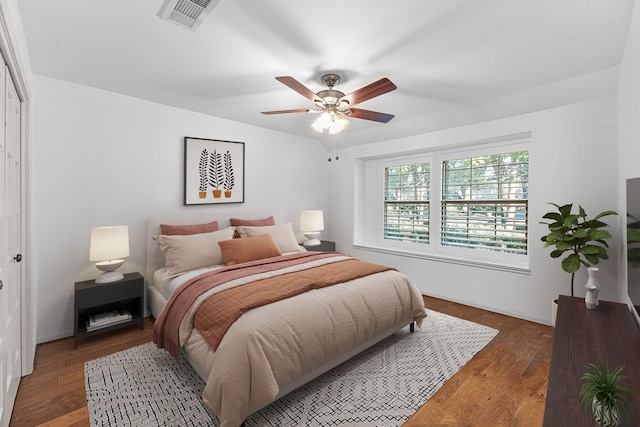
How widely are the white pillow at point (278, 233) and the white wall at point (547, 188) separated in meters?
1.90

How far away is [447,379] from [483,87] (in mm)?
2567

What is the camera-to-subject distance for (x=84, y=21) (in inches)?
79.1

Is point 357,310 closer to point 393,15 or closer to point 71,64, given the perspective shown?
point 393,15

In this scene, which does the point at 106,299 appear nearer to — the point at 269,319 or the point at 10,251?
the point at 10,251

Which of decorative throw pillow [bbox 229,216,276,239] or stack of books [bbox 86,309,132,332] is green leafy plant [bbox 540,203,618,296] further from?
stack of books [bbox 86,309,132,332]

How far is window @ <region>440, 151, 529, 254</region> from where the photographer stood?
11.7 ft

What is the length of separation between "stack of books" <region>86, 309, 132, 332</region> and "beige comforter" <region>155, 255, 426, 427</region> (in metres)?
1.23

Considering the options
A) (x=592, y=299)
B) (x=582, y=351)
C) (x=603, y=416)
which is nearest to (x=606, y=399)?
(x=603, y=416)

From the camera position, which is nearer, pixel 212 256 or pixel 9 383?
pixel 9 383

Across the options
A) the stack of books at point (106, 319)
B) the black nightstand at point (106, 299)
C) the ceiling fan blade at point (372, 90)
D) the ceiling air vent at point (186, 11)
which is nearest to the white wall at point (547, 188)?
the ceiling fan blade at point (372, 90)

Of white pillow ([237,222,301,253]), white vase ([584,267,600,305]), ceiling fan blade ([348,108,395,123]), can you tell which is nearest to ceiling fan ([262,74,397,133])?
ceiling fan blade ([348,108,395,123])

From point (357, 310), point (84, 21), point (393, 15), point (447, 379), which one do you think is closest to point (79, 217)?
point (84, 21)

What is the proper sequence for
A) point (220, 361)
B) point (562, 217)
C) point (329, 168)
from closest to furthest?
point (220, 361)
point (562, 217)
point (329, 168)

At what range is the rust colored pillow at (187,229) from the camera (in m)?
3.37
